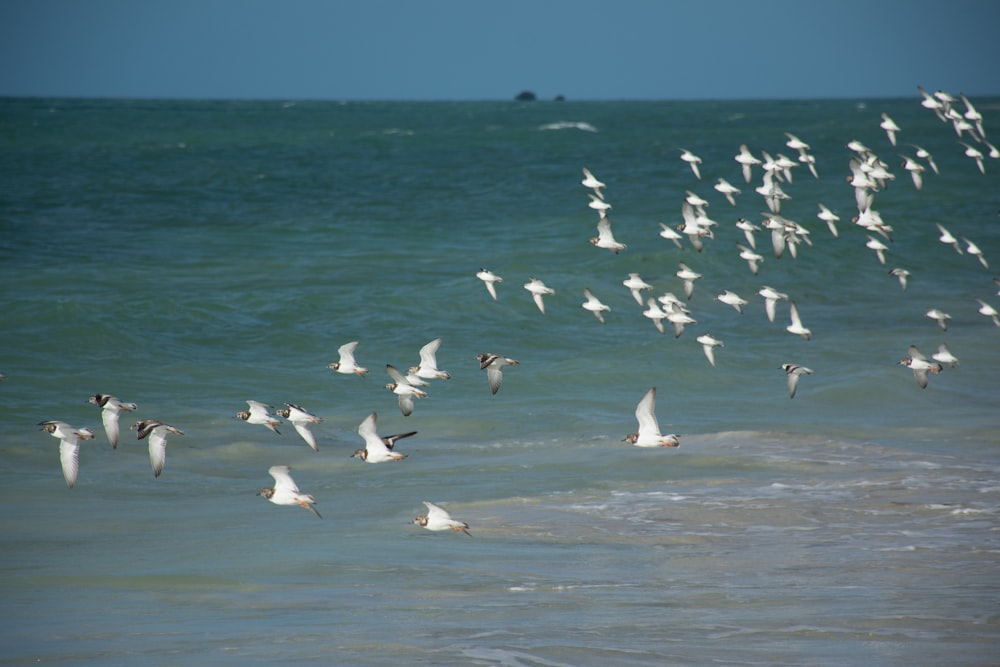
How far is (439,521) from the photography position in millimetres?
12398

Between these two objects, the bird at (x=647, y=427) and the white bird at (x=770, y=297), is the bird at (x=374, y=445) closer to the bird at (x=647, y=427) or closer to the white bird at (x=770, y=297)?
the bird at (x=647, y=427)

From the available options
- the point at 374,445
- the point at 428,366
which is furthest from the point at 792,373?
the point at 374,445

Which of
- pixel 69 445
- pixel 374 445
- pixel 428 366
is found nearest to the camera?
pixel 374 445

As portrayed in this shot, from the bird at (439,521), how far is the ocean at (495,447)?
210 mm

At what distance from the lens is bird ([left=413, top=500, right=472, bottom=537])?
479 inches

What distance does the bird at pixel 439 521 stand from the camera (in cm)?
1217

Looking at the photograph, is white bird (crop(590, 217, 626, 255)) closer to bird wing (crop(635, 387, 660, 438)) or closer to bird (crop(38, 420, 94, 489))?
bird wing (crop(635, 387, 660, 438))

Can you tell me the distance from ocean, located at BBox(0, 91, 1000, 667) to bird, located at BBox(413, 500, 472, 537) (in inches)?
8.3

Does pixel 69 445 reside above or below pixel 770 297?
below

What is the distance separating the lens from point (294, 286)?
30.2 metres

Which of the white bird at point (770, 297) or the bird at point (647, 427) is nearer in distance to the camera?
the bird at point (647, 427)

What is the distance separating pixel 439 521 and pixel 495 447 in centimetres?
505

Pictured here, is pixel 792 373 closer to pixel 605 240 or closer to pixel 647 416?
pixel 605 240

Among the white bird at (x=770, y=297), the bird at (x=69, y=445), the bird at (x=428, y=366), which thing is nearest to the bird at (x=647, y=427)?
the bird at (x=428, y=366)
